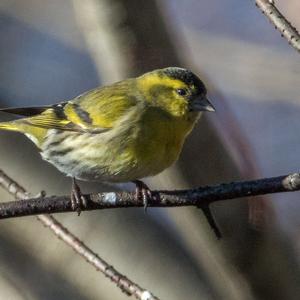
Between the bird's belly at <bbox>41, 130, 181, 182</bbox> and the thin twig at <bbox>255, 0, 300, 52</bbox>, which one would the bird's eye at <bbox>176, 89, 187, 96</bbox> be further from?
the thin twig at <bbox>255, 0, 300, 52</bbox>

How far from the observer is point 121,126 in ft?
12.1

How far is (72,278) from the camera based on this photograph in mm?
3701

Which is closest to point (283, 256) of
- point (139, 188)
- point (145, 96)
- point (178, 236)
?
point (178, 236)

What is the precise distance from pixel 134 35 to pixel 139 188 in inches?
25.6

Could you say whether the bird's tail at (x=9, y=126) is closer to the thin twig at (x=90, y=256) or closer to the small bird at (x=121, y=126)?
the small bird at (x=121, y=126)

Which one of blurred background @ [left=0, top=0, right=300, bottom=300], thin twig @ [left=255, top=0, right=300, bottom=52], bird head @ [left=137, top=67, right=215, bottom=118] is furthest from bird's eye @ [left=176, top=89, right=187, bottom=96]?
thin twig @ [left=255, top=0, right=300, bottom=52]

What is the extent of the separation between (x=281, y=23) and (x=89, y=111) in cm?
162

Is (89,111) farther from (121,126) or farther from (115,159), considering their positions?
(115,159)

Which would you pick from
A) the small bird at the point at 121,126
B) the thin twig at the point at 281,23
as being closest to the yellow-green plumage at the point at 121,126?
the small bird at the point at 121,126

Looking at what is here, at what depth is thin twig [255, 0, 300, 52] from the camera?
2461 millimetres

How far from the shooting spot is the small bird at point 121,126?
353 centimetres

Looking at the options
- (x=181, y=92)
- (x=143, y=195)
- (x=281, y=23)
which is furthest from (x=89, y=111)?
(x=281, y=23)

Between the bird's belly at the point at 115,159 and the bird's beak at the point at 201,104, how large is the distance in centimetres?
23

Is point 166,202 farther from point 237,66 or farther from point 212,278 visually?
point 237,66
